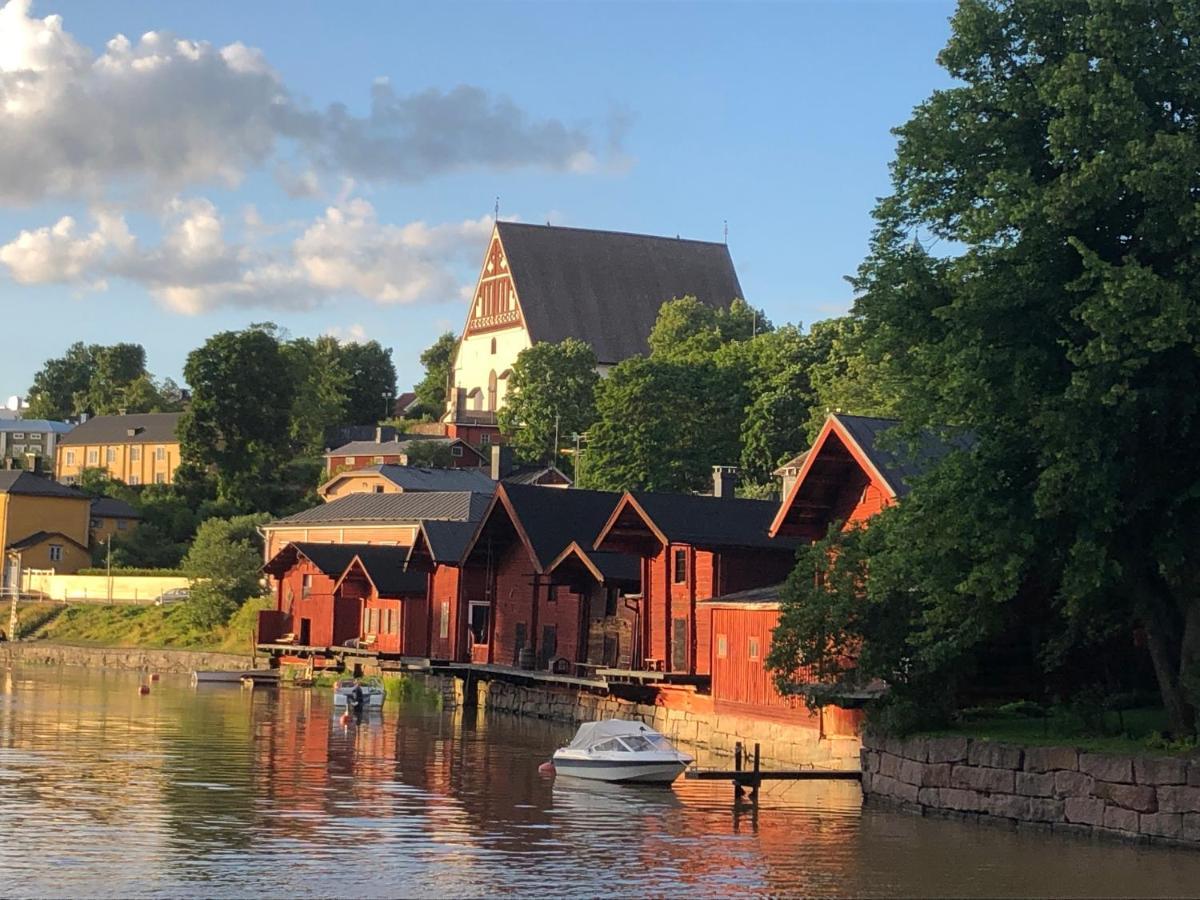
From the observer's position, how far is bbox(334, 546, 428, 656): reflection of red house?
76.2 metres

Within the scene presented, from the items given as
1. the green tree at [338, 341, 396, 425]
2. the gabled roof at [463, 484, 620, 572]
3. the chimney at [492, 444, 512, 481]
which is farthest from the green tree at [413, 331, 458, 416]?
the gabled roof at [463, 484, 620, 572]

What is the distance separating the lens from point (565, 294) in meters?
147

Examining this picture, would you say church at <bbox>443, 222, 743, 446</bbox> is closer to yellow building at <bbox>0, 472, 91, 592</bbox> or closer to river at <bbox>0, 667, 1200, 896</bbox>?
yellow building at <bbox>0, 472, 91, 592</bbox>

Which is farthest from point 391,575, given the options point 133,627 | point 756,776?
point 756,776

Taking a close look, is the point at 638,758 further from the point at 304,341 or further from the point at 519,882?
the point at 304,341

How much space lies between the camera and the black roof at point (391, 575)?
76.6 m

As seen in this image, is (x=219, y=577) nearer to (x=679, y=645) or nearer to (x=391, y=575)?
(x=391, y=575)

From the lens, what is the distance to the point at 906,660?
118ft

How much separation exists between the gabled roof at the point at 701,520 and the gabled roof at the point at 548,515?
7.17 metres

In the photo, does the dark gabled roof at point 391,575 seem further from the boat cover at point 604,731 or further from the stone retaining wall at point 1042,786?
the stone retaining wall at point 1042,786

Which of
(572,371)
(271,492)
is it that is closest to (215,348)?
(271,492)

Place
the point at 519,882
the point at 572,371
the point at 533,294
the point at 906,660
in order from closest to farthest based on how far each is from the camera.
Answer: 1. the point at 519,882
2. the point at 906,660
3. the point at 572,371
4. the point at 533,294

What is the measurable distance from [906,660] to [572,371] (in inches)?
3335

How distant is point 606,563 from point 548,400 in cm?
5999
